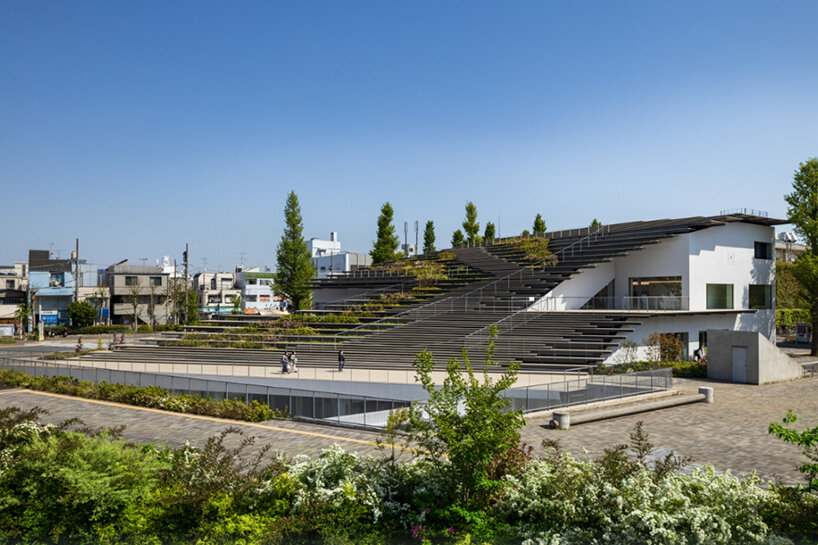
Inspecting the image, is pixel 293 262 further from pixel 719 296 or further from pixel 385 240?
pixel 719 296

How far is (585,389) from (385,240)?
50.8 meters

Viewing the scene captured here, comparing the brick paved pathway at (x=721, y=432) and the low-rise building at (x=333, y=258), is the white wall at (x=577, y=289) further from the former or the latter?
the low-rise building at (x=333, y=258)

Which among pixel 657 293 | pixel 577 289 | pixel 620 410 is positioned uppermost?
pixel 577 289

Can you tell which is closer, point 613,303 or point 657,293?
point 657,293

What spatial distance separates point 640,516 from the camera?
23.2 ft

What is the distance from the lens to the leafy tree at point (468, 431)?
7684 millimetres

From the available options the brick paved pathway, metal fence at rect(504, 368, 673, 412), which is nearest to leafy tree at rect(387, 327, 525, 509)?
the brick paved pathway

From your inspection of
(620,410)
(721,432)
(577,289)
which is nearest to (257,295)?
(577,289)

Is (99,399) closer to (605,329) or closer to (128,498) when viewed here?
(128,498)

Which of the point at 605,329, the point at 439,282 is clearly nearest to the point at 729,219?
the point at 605,329

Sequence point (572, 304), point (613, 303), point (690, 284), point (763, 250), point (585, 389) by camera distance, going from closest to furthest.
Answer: point (585, 389) < point (690, 284) < point (572, 304) < point (613, 303) < point (763, 250)

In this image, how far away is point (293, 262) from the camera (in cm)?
5850

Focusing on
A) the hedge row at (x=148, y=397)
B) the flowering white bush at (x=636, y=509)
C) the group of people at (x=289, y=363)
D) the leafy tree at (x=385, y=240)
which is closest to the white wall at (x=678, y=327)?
the group of people at (x=289, y=363)

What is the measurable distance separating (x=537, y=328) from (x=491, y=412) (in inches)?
994
